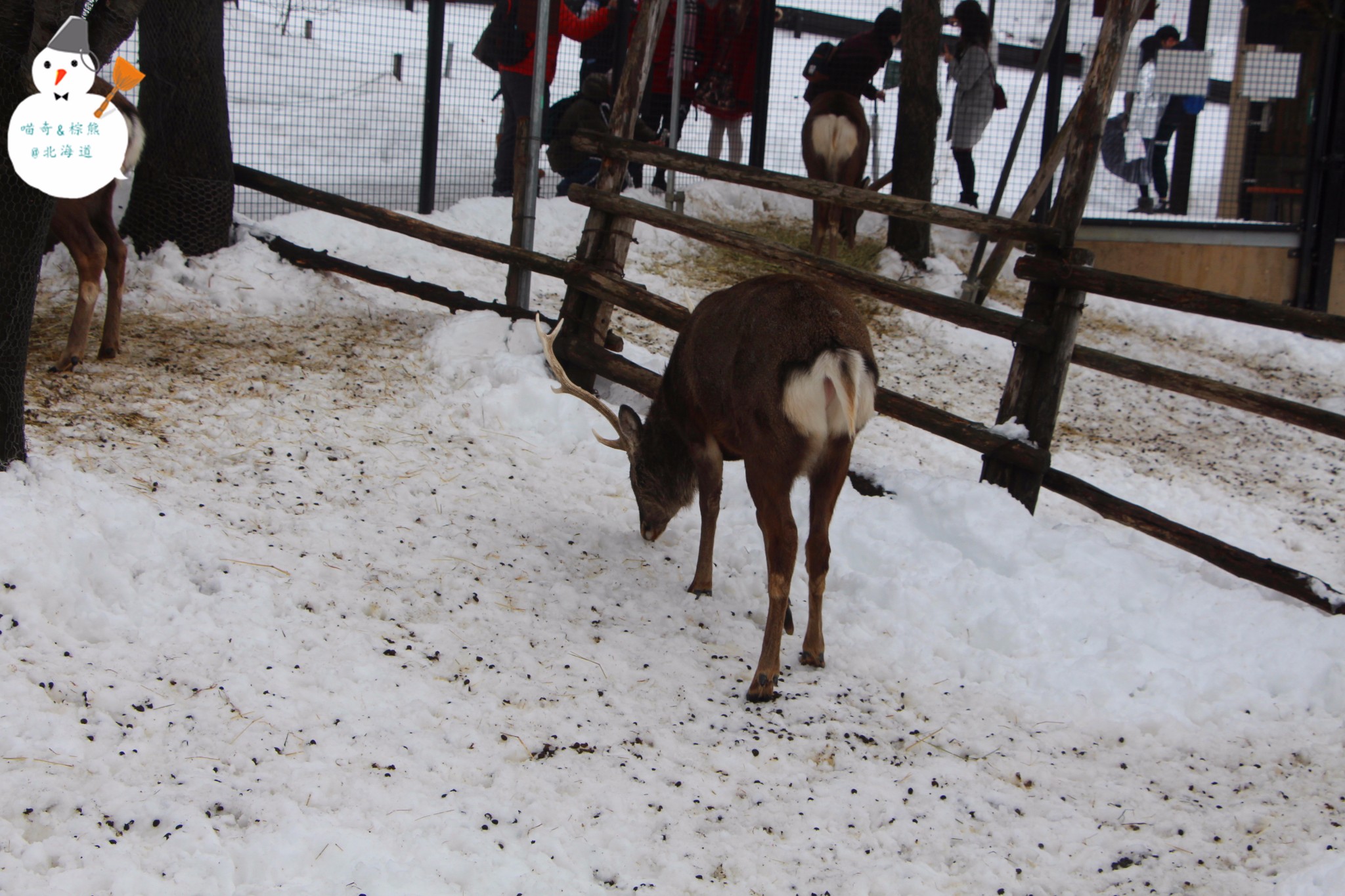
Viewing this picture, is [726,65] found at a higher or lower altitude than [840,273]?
higher

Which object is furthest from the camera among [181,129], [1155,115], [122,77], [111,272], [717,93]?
[1155,115]

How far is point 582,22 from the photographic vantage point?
1014cm

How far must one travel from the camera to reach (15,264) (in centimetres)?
Answer: 359

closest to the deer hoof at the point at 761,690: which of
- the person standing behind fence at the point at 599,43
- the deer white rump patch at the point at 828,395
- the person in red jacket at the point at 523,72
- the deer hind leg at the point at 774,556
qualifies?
the deer hind leg at the point at 774,556

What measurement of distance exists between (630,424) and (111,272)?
291cm

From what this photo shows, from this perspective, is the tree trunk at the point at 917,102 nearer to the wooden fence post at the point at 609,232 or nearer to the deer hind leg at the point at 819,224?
the deer hind leg at the point at 819,224

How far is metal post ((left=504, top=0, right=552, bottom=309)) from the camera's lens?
647cm

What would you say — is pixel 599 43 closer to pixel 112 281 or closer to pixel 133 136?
pixel 133 136

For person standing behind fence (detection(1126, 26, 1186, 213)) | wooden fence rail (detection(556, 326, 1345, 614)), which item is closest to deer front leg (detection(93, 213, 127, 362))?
wooden fence rail (detection(556, 326, 1345, 614))

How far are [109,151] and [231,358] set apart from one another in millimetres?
2872

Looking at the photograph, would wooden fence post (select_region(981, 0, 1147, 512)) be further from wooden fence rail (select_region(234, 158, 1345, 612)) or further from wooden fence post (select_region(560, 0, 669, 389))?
wooden fence post (select_region(560, 0, 669, 389))

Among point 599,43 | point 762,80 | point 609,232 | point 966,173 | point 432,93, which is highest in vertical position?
point 599,43

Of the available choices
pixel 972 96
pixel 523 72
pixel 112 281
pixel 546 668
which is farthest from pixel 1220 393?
pixel 972 96

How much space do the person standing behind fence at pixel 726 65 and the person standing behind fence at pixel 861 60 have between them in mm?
770
